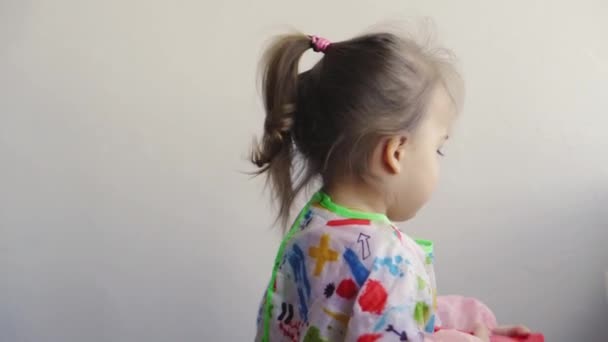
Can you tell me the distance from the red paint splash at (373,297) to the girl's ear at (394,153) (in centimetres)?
14

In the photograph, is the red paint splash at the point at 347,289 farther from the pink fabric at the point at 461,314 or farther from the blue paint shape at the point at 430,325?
the pink fabric at the point at 461,314

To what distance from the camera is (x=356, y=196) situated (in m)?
0.68

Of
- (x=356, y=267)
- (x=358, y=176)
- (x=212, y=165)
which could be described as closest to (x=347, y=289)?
(x=356, y=267)

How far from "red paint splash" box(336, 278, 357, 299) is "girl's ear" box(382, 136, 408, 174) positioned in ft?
0.47

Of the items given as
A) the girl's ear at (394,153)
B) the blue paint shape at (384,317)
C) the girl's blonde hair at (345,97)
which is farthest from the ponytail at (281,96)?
the blue paint shape at (384,317)

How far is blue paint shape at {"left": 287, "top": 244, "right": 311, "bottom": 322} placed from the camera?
0.63 m

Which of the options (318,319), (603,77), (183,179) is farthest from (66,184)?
(603,77)

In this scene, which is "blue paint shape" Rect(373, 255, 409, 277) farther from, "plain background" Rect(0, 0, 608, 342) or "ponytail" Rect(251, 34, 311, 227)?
"plain background" Rect(0, 0, 608, 342)

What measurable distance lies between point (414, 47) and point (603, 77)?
0.43 m

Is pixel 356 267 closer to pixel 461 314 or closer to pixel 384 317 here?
pixel 384 317

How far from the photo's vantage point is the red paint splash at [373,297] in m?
0.58

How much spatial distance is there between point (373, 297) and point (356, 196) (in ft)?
0.45

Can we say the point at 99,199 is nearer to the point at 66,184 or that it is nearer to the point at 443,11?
the point at 66,184

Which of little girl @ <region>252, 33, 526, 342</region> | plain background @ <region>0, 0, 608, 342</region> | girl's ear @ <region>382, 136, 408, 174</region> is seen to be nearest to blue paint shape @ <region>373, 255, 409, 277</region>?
little girl @ <region>252, 33, 526, 342</region>
